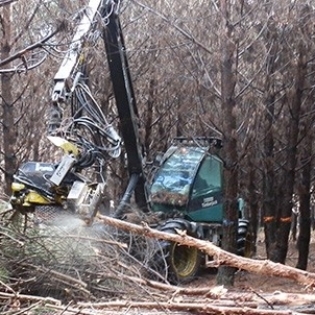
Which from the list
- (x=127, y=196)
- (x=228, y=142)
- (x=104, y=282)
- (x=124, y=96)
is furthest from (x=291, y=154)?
(x=104, y=282)

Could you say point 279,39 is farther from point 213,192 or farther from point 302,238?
point 302,238

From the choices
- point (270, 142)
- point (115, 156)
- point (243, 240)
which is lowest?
point (115, 156)

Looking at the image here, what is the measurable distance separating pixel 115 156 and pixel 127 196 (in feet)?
3.06

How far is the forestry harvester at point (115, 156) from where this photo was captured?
938 centimetres

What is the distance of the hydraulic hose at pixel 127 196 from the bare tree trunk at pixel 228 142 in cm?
151

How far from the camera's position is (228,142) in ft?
35.2

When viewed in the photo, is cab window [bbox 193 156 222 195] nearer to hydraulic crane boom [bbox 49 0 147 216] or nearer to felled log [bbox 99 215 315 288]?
hydraulic crane boom [bbox 49 0 147 216]

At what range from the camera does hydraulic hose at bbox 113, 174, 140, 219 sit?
10891 mm

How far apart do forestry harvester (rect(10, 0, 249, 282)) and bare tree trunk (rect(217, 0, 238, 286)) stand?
24cm

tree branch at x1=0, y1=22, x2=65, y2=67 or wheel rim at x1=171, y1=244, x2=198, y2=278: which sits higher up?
wheel rim at x1=171, y1=244, x2=198, y2=278

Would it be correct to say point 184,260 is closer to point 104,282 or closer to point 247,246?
point 247,246

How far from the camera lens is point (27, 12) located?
13.0m

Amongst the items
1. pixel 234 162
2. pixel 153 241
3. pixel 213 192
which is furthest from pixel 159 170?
pixel 153 241

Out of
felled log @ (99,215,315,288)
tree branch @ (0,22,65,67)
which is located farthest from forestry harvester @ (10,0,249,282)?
felled log @ (99,215,315,288)
